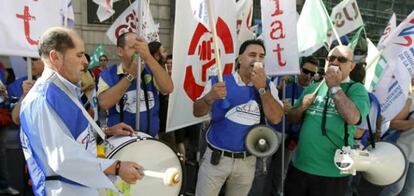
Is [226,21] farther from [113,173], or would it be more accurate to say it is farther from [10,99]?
[10,99]

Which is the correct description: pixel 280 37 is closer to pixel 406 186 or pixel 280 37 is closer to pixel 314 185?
pixel 314 185

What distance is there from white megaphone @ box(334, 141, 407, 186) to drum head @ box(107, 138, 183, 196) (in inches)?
47.5

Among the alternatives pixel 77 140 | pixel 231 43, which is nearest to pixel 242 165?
pixel 231 43

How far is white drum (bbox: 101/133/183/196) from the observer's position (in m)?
2.51

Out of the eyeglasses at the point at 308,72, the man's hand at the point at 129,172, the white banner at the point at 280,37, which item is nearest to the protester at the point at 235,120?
the white banner at the point at 280,37

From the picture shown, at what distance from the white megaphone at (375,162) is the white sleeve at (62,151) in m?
1.83

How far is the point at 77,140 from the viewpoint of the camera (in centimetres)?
204

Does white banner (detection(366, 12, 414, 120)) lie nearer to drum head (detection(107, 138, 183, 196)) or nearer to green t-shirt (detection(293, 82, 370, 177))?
green t-shirt (detection(293, 82, 370, 177))

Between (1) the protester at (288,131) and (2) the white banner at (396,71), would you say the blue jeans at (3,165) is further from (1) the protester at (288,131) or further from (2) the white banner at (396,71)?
(2) the white banner at (396,71)

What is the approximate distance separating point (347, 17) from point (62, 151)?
526 centimetres

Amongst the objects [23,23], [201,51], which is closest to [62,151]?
[23,23]

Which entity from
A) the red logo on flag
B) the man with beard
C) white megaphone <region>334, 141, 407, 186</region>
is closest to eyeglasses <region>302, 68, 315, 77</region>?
the red logo on flag

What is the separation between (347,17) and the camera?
20.1 feet

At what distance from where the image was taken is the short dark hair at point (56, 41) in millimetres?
2020
